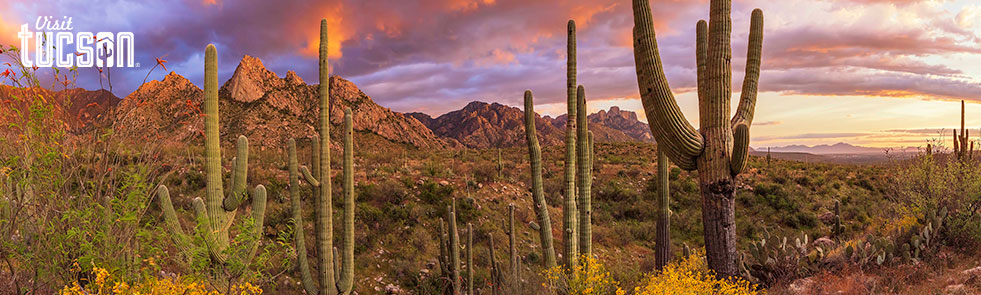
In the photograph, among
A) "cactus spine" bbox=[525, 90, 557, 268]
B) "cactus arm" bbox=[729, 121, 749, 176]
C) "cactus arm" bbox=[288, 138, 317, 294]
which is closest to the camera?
"cactus arm" bbox=[729, 121, 749, 176]

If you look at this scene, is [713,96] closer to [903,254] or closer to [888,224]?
[903,254]

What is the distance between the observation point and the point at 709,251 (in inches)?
252

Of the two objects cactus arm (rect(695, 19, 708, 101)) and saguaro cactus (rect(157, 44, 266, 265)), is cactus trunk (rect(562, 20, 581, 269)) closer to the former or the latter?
cactus arm (rect(695, 19, 708, 101))

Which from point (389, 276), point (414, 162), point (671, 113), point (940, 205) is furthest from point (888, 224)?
point (414, 162)

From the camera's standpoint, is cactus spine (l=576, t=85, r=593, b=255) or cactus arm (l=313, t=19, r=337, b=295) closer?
cactus arm (l=313, t=19, r=337, b=295)

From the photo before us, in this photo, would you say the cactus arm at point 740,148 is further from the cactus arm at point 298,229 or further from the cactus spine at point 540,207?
the cactus arm at point 298,229

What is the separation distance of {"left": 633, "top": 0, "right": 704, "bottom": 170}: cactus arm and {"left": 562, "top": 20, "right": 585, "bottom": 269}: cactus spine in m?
1.34

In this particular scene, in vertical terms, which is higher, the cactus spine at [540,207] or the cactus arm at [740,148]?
the cactus arm at [740,148]

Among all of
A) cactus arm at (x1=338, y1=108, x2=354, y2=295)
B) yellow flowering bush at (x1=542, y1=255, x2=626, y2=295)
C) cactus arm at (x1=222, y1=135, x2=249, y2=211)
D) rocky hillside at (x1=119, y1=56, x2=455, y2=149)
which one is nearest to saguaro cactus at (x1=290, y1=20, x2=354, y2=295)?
cactus arm at (x1=338, y1=108, x2=354, y2=295)

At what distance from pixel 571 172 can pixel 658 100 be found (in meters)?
1.96

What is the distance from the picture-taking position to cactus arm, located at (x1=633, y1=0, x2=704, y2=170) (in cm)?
618

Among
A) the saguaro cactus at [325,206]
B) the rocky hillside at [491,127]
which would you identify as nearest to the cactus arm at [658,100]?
the saguaro cactus at [325,206]

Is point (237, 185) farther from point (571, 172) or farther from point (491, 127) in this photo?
point (491, 127)

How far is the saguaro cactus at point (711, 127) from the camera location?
6.14 metres
